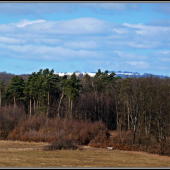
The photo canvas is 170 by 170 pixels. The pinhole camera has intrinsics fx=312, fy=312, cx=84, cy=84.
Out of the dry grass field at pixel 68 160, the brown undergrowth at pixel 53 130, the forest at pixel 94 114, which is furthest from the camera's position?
the brown undergrowth at pixel 53 130

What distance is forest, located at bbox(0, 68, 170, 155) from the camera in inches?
2158

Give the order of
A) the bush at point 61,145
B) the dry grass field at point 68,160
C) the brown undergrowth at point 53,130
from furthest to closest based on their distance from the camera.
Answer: the brown undergrowth at point 53,130, the bush at point 61,145, the dry grass field at point 68,160

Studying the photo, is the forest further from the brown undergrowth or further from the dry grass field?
the dry grass field

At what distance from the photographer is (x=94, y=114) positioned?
80.9 meters

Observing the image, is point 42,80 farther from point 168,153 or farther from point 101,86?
point 168,153

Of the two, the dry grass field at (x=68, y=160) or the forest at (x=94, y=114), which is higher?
the forest at (x=94, y=114)

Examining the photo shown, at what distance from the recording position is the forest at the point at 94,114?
54812mm

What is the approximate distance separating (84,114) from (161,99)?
3006 cm

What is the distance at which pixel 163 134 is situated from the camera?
2099 inches

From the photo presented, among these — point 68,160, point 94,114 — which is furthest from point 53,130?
point 68,160

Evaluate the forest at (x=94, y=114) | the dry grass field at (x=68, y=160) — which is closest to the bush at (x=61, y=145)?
the dry grass field at (x=68, y=160)

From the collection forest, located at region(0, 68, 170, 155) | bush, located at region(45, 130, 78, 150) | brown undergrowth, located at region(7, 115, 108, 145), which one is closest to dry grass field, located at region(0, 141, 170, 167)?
bush, located at region(45, 130, 78, 150)

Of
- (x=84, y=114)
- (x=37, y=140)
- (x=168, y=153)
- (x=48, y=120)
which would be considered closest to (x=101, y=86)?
(x=84, y=114)

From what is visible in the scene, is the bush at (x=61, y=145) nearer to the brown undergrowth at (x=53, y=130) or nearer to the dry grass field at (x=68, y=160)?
the dry grass field at (x=68, y=160)
